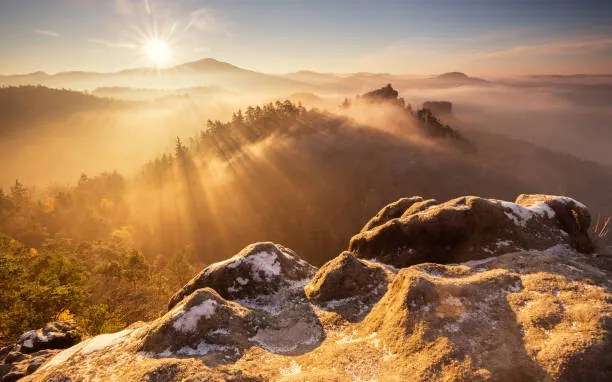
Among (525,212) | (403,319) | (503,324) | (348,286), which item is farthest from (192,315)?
(525,212)

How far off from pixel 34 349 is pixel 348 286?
2006cm

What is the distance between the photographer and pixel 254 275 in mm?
24984

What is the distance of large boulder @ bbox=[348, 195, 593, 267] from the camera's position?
26.1 meters

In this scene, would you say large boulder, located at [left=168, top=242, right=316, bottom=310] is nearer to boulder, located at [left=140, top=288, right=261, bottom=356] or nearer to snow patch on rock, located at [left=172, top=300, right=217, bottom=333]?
boulder, located at [left=140, top=288, right=261, bottom=356]

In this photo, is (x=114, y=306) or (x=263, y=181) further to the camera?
(x=263, y=181)

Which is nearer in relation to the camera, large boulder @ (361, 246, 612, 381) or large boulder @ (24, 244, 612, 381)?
large boulder @ (361, 246, 612, 381)

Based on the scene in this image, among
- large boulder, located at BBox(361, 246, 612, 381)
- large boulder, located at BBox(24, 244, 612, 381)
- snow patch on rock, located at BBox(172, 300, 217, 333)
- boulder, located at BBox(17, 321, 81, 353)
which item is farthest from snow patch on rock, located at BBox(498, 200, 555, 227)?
boulder, located at BBox(17, 321, 81, 353)

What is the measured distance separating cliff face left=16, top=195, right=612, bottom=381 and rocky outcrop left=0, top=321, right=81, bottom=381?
5.84 feet

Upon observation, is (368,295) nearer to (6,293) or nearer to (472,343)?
(472,343)

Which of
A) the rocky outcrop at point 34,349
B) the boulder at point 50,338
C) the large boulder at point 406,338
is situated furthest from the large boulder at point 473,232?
the rocky outcrop at point 34,349

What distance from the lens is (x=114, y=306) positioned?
201 feet

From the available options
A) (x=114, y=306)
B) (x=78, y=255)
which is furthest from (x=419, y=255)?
(x=78, y=255)

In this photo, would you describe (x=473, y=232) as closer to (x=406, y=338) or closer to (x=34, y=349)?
(x=406, y=338)

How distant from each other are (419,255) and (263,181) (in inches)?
4856
